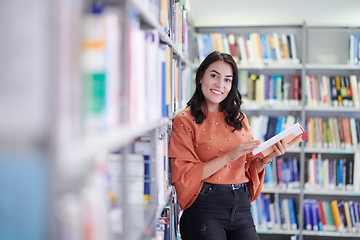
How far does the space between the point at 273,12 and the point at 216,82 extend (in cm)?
137

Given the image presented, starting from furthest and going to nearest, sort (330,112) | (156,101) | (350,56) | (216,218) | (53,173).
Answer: (330,112) → (350,56) → (216,218) → (156,101) → (53,173)

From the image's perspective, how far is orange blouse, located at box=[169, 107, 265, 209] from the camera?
1.75 m

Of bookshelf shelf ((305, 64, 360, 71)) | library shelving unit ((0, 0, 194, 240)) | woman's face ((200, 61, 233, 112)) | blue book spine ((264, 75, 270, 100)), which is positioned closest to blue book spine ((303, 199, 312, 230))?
blue book spine ((264, 75, 270, 100))

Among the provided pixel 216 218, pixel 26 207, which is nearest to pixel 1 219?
pixel 26 207

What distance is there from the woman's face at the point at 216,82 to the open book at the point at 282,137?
33cm

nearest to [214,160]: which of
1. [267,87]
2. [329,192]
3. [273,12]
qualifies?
[273,12]

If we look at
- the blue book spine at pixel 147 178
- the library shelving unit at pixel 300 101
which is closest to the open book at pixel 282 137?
the blue book spine at pixel 147 178

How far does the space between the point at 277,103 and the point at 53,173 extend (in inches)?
122

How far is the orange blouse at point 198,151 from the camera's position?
1.75 m

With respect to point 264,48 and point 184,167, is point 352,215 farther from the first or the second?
point 184,167

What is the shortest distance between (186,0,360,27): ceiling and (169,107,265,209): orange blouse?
3.48 feet

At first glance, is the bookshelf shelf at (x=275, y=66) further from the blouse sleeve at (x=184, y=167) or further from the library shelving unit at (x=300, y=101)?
the blouse sleeve at (x=184, y=167)

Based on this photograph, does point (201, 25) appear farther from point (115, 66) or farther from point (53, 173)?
point (53, 173)

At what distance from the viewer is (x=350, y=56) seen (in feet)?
10.7
